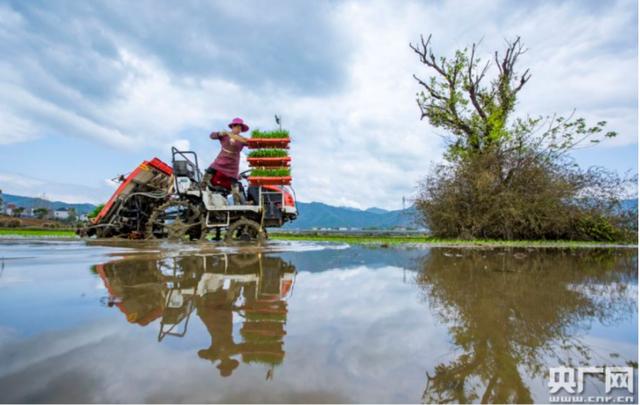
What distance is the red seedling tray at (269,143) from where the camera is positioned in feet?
34.7

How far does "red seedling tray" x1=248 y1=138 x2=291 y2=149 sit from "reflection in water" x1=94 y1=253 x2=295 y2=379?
6047 mm

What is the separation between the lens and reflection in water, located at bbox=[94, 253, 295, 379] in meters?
1.85

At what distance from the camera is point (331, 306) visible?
281 cm

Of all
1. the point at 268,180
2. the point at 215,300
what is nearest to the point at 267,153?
the point at 268,180

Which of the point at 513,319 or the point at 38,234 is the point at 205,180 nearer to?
the point at 513,319

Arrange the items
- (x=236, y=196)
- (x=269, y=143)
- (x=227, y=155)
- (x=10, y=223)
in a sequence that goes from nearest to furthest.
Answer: (x=227, y=155) < (x=236, y=196) < (x=269, y=143) < (x=10, y=223)

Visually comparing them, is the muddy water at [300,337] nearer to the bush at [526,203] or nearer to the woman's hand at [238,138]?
the woman's hand at [238,138]

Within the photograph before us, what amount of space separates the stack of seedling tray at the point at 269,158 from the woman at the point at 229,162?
1.71 ft

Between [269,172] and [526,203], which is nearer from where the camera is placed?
[269,172]

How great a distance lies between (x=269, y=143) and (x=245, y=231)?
2.87 meters

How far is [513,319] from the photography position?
2.42 meters

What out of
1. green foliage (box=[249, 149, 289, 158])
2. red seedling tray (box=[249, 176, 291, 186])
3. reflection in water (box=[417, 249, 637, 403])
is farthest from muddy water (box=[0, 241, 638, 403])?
green foliage (box=[249, 149, 289, 158])

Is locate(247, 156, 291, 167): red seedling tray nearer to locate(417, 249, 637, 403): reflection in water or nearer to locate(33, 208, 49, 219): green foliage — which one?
locate(417, 249, 637, 403): reflection in water

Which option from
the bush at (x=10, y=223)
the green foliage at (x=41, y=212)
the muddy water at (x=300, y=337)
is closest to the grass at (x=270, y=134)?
the muddy water at (x=300, y=337)
